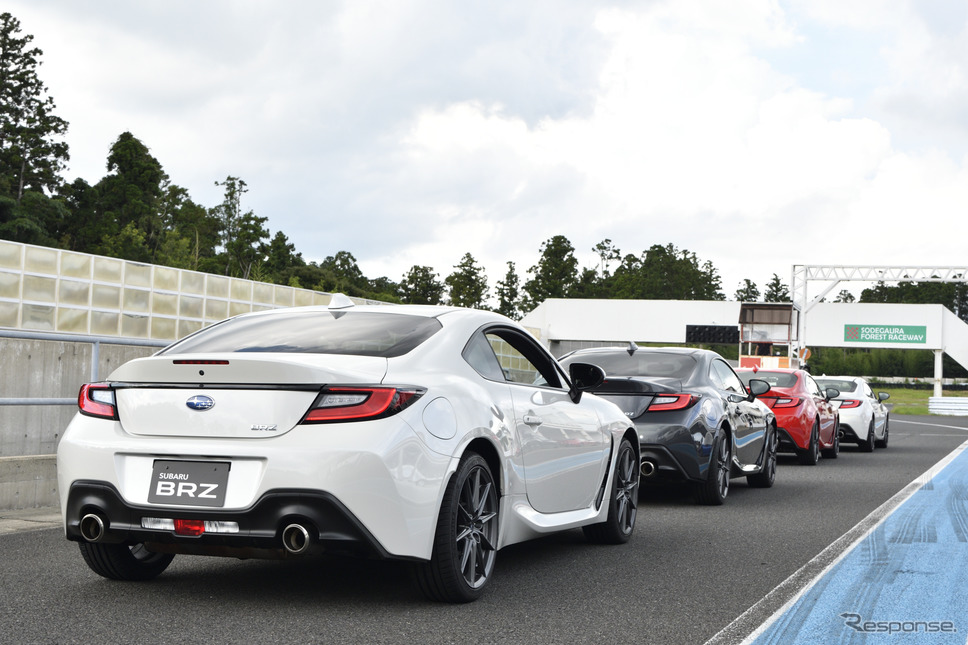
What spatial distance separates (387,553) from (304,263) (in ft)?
328

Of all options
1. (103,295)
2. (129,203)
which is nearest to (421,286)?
(129,203)

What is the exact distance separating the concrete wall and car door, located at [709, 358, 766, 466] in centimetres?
590

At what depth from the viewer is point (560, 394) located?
6.78 m

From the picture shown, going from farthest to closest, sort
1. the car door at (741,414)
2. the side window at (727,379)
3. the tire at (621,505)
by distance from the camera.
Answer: the side window at (727,379), the car door at (741,414), the tire at (621,505)

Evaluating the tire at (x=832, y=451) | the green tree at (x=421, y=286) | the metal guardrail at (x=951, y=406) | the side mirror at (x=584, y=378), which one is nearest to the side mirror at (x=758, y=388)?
the side mirror at (x=584, y=378)

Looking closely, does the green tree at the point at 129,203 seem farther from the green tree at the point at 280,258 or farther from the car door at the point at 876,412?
the car door at the point at 876,412

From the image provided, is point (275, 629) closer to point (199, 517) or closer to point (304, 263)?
point (199, 517)

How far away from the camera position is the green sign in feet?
213

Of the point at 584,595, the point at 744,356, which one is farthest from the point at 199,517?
the point at 744,356

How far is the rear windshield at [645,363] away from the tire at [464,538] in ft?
16.1

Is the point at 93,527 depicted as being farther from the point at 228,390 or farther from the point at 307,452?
the point at 307,452

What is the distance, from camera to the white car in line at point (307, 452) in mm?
4809

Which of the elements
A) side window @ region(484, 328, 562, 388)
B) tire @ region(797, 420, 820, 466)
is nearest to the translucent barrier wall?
tire @ region(797, 420, 820, 466)

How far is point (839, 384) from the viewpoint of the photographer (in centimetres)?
2066
